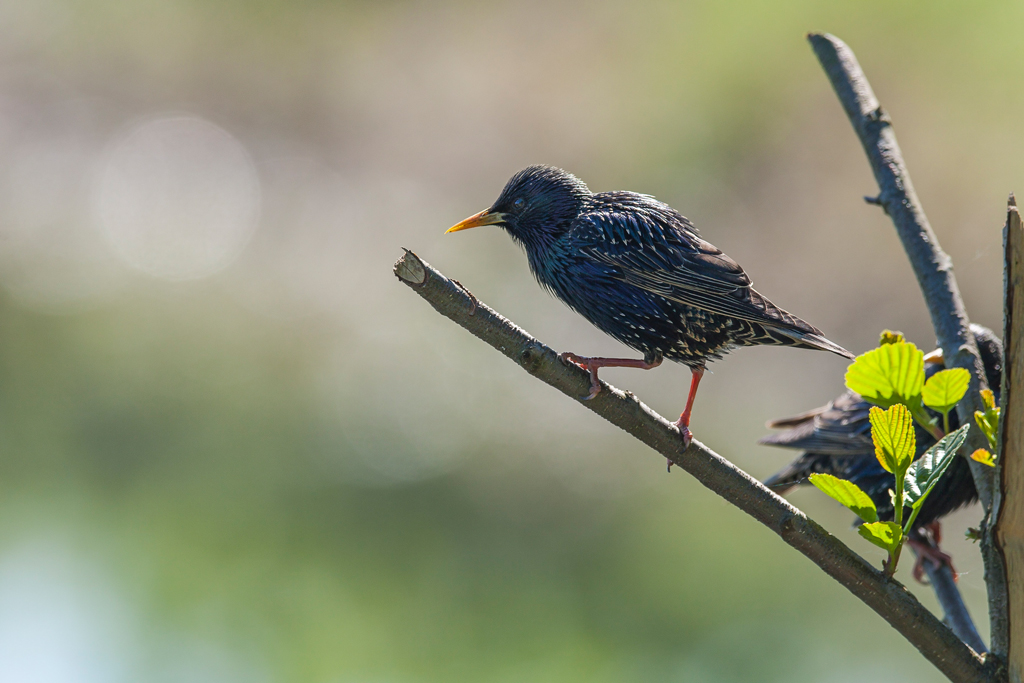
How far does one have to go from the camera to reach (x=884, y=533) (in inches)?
46.4

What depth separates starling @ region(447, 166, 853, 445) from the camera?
1.47 meters

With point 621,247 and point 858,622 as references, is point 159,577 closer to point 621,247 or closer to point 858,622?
point 858,622

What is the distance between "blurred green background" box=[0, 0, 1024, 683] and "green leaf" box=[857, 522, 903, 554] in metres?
3.78

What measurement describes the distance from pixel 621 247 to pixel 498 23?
686 centimetres

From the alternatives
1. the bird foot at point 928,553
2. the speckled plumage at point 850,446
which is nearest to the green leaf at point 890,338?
the bird foot at point 928,553

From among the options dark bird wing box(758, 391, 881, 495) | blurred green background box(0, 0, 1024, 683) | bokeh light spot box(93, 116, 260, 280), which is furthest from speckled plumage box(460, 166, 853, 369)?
bokeh light spot box(93, 116, 260, 280)

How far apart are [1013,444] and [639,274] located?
0.65 m

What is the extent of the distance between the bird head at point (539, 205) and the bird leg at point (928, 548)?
4.24 feet

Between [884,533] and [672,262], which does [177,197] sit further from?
[884,533]

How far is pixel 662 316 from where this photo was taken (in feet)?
5.14

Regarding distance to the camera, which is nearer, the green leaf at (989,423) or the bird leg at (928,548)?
the green leaf at (989,423)

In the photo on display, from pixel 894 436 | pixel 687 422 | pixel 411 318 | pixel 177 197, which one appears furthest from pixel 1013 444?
pixel 177 197

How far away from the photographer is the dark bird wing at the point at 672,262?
1.46m

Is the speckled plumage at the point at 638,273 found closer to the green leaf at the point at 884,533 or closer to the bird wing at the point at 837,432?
the green leaf at the point at 884,533
